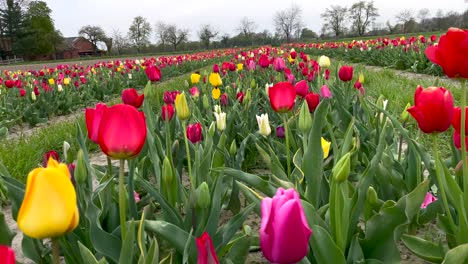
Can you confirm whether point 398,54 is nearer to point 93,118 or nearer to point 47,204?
point 93,118

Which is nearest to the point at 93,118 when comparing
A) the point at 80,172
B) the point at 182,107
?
the point at 80,172

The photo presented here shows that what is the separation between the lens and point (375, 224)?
4.00 ft

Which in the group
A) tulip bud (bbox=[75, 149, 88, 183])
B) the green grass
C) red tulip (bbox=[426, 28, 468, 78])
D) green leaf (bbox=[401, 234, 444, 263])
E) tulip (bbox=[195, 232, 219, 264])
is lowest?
the green grass

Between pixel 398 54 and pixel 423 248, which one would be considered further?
pixel 398 54

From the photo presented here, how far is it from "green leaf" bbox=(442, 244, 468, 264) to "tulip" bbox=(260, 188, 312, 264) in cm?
46

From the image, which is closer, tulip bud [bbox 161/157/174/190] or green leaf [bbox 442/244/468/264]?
green leaf [bbox 442/244/468/264]

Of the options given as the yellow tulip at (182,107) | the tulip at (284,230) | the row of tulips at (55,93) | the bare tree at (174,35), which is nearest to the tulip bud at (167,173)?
the yellow tulip at (182,107)

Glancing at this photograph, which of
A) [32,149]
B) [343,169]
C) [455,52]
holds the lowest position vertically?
[32,149]

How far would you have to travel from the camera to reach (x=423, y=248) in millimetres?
1268

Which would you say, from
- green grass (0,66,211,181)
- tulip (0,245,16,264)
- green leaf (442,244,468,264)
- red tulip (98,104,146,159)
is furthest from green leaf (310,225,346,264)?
green grass (0,66,211,181)

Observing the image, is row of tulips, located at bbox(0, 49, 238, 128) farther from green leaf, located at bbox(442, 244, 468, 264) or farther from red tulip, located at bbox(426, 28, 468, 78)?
green leaf, located at bbox(442, 244, 468, 264)

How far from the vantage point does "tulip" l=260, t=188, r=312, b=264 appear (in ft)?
2.20

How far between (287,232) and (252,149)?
80.0 inches

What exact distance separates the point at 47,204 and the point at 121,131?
260 millimetres
